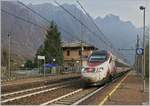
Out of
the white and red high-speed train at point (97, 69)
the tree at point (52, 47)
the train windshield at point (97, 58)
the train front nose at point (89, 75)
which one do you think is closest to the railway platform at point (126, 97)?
the train front nose at point (89, 75)

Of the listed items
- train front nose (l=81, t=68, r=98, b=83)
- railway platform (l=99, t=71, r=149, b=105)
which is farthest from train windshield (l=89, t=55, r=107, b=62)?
railway platform (l=99, t=71, r=149, b=105)

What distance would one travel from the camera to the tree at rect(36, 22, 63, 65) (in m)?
96.6

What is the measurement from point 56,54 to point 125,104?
78.4m

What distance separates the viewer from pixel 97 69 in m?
31.7

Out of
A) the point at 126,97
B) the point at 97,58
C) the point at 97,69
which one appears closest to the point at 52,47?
the point at 97,58

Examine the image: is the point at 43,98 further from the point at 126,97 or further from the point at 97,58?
the point at 97,58

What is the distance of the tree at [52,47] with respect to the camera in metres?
96.6

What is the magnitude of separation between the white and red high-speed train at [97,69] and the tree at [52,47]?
61619mm

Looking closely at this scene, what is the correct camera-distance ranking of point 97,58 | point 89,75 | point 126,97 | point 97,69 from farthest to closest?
1. point 97,58
2. point 97,69
3. point 89,75
4. point 126,97

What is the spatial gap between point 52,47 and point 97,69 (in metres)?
68.0

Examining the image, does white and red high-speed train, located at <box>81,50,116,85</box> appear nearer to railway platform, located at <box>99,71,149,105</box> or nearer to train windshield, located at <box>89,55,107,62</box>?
train windshield, located at <box>89,55,107,62</box>

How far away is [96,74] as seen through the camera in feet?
103

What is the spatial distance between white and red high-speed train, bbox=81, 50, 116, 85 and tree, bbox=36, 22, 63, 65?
61619 mm

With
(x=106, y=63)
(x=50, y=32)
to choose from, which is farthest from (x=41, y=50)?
(x=106, y=63)
